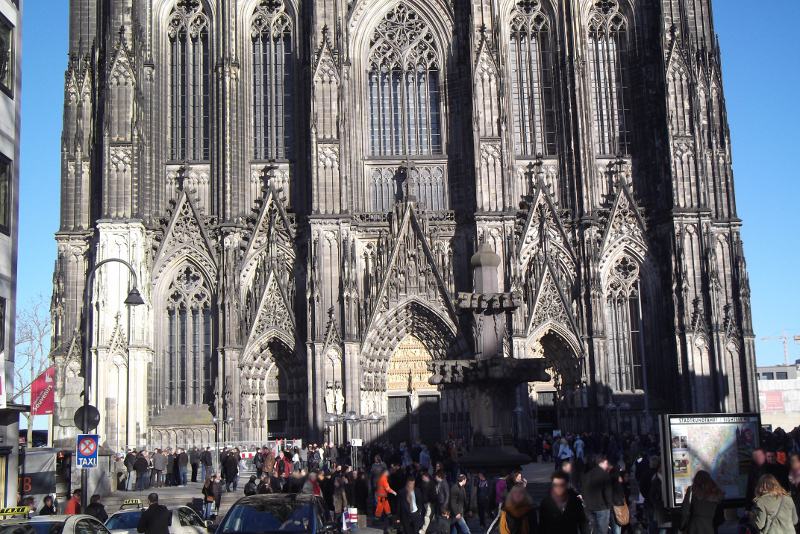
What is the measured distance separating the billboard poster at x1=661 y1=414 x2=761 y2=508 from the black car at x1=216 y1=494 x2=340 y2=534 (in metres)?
5.04

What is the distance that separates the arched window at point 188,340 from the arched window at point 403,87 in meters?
9.34

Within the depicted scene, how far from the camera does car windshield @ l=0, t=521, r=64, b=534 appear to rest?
1218 cm

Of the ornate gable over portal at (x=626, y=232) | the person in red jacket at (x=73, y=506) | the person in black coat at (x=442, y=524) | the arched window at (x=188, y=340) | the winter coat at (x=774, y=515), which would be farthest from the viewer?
the ornate gable over portal at (x=626, y=232)

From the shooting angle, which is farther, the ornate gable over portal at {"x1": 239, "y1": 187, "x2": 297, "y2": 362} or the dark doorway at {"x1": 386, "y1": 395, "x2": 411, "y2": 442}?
the dark doorway at {"x1": 386, "y1": 395, "x2": 411, "y2": 442}

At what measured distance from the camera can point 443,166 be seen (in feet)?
147

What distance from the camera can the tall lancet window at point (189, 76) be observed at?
4509 cm

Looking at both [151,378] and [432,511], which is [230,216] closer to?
[151,378]

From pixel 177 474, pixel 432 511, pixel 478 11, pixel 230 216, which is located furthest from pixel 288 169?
pixel 432 511

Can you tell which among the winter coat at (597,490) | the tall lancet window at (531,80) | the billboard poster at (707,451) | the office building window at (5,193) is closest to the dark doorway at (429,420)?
the tall lancet window at (531,80)

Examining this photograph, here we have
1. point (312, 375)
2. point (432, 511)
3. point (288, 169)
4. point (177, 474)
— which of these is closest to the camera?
point (432, 511)

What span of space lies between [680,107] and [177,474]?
23819 millimetres

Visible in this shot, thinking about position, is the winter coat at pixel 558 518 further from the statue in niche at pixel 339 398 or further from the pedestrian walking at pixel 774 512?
the statue in niche at pixel 339 398

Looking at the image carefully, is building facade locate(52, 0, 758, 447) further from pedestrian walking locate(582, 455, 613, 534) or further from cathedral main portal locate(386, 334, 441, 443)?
pedestrian walking locate(582, 455, 613, 534)

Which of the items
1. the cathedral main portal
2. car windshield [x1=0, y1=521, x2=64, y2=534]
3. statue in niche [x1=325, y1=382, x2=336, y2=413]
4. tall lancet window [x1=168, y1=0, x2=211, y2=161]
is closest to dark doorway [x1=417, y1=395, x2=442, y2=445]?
the cathedral main portal
